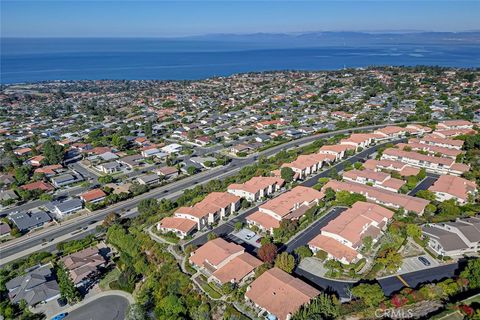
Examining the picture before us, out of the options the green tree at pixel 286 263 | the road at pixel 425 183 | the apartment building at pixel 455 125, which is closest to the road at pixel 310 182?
the green tree at pixel 286 263

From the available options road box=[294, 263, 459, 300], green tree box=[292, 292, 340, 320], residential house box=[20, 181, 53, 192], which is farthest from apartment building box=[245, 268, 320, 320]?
residential house box=[20, 181, 53, 192]

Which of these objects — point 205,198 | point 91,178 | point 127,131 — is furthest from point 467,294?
point 127,131

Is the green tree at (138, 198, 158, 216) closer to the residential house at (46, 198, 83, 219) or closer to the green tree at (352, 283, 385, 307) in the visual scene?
the residential house at (46, 198, 83, 219)

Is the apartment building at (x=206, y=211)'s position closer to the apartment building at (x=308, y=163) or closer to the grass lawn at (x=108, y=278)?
the grass lawn at (x=108, y=278)

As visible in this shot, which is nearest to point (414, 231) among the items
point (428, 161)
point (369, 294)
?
point (369, 294)

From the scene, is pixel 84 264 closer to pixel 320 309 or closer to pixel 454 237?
pixel 320 309

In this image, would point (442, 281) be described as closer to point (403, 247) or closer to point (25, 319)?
point (403, 247)
